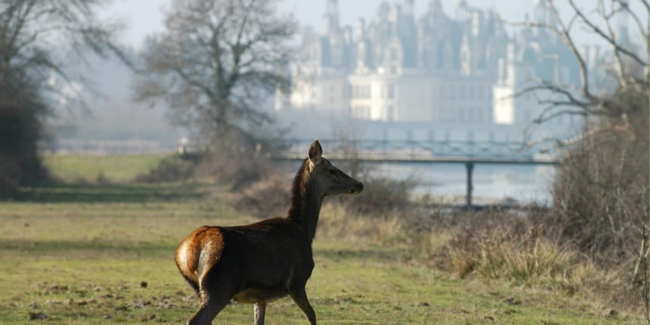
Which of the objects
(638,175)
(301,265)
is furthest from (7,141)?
(301,265)

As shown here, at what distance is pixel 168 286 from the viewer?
58.4 feet

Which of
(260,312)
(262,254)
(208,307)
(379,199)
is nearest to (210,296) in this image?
(208,307)

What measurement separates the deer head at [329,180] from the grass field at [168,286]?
7.56ft

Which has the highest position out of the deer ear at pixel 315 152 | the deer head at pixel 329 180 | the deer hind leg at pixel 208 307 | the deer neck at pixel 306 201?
the deer ear at pixel 315 152

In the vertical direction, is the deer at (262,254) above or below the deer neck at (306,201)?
below

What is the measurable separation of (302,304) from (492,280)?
863cm

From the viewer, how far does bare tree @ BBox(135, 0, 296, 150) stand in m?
67.2

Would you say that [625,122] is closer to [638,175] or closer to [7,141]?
[638,175]

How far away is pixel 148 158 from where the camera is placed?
3024 inches

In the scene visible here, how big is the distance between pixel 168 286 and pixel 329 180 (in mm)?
6332

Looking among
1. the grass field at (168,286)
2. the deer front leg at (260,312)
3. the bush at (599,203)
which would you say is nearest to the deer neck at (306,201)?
the deer front leg at (260,312)

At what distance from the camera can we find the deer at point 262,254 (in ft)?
33.9

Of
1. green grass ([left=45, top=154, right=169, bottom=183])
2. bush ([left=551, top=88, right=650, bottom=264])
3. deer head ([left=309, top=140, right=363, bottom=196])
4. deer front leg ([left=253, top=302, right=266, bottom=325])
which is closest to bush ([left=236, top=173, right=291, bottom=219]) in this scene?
bush ([left=551, top=88, right=650, bottom=264])

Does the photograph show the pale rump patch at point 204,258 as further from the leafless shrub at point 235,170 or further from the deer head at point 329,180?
the leafless shrub at point 235,170
